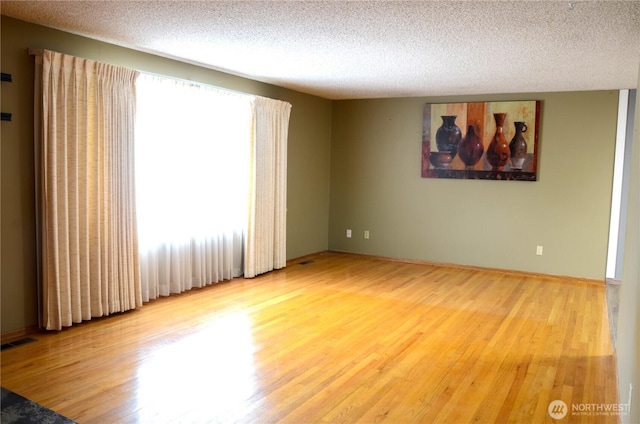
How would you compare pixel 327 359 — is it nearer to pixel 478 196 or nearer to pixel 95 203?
pixel 95 203

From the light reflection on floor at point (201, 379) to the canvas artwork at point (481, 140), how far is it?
13.2 ft

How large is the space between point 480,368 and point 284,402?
1.41 metres

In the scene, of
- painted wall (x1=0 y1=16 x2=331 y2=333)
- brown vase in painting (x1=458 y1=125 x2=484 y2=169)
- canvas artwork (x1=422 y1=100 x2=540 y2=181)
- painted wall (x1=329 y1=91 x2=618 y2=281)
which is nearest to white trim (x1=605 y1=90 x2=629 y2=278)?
painted wall (x1=329 y1=91 x2=618 y2=281)

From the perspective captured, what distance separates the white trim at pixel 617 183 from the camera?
596 centimetres

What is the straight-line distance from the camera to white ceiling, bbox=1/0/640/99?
3.22 m

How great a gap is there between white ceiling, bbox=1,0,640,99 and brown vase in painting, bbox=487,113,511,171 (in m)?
0.91

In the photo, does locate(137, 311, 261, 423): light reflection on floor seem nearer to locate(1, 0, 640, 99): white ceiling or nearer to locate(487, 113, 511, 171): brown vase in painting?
locate(1, 0, 640, 99): white ceiling

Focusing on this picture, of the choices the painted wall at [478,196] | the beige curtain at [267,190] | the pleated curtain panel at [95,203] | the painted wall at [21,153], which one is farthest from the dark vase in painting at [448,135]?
the painted wall at [21,153]

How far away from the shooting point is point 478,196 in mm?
6855

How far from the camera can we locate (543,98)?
639cm

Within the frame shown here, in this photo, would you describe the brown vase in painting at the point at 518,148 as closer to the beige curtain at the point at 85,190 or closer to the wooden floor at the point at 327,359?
the wooden floor at the point at 327,359

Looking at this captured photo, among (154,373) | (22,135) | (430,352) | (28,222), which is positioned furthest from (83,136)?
(430,352)

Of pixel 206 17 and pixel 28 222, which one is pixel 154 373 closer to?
pixel 28 222

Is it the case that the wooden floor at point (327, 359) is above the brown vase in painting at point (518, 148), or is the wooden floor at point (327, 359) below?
below
